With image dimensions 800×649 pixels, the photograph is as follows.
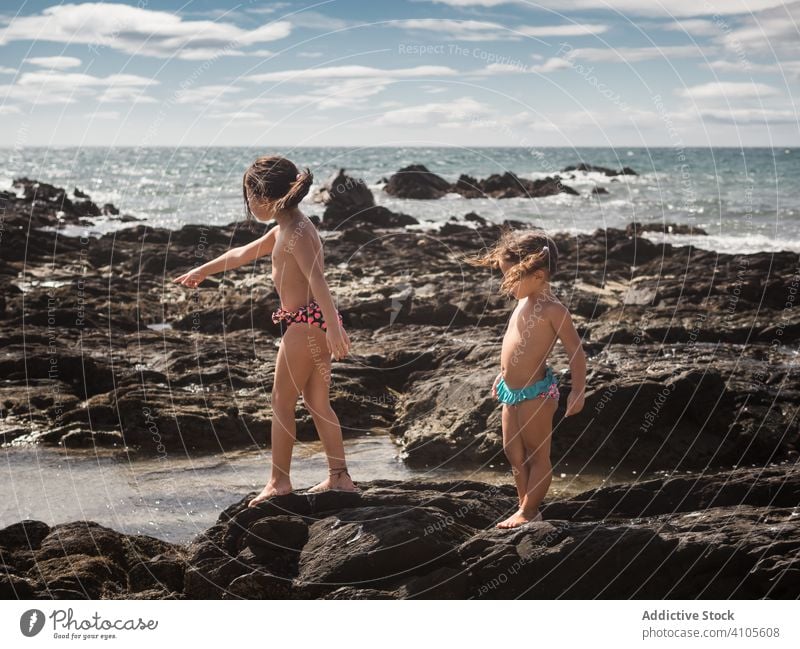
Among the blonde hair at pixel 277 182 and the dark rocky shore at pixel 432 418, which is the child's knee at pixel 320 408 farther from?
the blonde hair at pixel 277 182

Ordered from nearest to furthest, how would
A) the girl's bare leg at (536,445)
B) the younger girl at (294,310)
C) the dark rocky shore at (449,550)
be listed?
the dark rocky shore at (449,550) < the girl's bare leg at (536,445) < the younger girl at (294,310)

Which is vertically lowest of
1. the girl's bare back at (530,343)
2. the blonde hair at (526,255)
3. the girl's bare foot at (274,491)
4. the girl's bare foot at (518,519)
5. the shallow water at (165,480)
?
the shallow water at (165,480)

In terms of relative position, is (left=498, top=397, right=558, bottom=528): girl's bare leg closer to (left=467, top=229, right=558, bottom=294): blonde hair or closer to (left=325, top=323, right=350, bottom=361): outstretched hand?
(left=467, top=229, right=558, bottom=294): blonde hair

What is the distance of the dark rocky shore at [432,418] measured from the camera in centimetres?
428

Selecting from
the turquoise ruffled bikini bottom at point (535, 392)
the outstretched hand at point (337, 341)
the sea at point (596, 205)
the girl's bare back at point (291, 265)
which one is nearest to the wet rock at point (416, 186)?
the sea at point (596, 205)

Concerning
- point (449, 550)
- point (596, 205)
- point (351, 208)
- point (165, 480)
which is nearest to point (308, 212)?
point (351, 208)

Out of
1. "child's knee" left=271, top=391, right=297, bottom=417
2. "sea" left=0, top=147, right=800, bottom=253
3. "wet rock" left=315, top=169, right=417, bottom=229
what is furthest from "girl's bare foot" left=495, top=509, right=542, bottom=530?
"wet rock" left=315, top=169, right=417, bottom=229

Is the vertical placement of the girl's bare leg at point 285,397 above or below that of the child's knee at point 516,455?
above

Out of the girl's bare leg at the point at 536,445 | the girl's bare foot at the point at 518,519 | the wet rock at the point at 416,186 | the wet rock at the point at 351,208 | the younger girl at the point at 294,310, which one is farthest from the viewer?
the wet rock at the point at 416,186

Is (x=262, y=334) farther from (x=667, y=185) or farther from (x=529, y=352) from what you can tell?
(x=667, y=185)

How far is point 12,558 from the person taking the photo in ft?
15.6

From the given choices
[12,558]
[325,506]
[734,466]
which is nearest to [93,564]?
[12,558]

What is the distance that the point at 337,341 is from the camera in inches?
192

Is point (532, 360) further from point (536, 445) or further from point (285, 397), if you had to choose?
point (285, 397)
